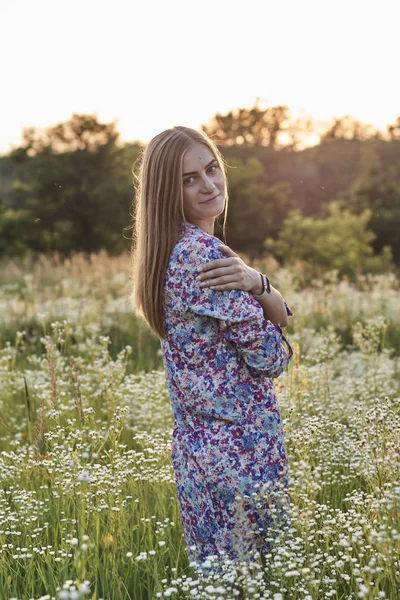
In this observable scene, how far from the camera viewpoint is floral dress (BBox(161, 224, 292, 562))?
2727mm

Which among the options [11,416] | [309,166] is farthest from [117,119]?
[11,416]

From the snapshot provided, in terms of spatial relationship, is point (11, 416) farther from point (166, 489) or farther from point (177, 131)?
point (177, 131)

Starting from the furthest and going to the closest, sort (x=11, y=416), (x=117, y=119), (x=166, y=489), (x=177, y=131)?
(x=117, y=119)
(x=11, y=416)
(x=166, y=489)
(x=177, y=131)

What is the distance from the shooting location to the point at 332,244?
59.0 feet

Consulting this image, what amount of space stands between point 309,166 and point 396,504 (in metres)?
45.4

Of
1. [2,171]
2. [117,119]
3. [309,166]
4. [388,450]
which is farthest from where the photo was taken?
[2,171]

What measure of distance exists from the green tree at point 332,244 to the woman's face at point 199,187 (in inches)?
541

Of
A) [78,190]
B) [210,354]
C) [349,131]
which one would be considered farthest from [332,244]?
[349,131]

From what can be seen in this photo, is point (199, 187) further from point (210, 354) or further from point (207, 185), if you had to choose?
point (210, 354)

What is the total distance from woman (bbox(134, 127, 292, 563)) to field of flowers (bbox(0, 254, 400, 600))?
178 millimetres

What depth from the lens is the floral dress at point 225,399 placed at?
107 inches

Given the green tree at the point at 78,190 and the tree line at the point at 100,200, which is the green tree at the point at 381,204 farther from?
the green tree at the point at 78,190

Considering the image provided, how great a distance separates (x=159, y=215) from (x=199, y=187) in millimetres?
213

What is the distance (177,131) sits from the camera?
3002 mm
